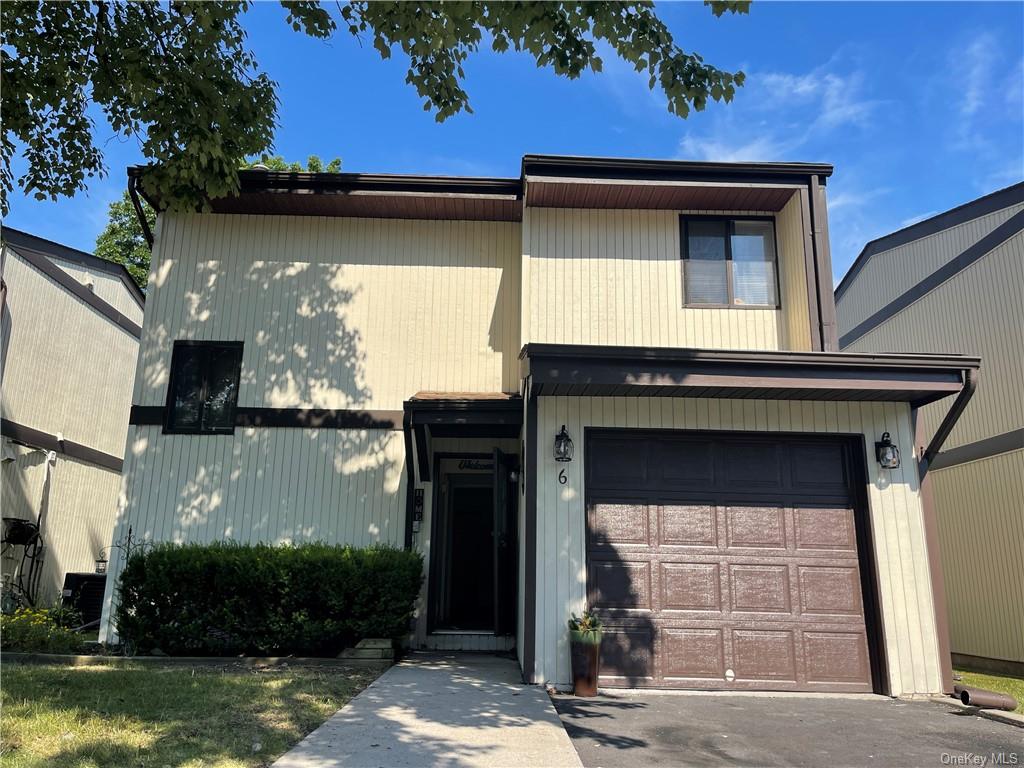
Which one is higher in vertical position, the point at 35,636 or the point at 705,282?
the point at 705,282

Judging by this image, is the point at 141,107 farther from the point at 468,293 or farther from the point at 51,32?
the point at 468,293

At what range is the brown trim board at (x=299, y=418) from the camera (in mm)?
10031

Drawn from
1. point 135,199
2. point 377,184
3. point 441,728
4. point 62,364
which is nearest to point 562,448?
point 441,728

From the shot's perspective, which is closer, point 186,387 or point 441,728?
point 441,728

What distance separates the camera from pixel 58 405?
13.5 m

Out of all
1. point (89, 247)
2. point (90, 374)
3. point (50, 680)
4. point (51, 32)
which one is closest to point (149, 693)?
point (50, 680)

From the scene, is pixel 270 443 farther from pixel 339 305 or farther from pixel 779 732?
pixel 779 732

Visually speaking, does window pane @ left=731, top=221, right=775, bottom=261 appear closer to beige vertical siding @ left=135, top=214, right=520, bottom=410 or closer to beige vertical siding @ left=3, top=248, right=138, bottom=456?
beige vertical siding @ left=135, top=214, right=520, bottom=410

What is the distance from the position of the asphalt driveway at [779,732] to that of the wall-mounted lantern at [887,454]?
7.55 ft

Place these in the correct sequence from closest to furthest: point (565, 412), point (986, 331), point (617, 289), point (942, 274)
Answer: point (565, 412) → point (617, 289) → point (986, 331) → point (942, 274)

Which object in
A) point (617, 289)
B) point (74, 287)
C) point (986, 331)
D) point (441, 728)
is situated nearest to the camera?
point (441, 728)

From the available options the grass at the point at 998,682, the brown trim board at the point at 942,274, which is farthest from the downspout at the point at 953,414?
the brown trim board at the point at 942,274

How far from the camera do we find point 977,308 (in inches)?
436

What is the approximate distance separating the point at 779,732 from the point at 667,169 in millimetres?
6705
